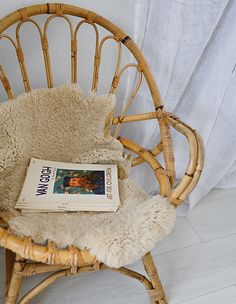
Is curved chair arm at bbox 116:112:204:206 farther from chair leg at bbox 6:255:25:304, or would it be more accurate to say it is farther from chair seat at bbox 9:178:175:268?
chair leg at bbox 6:255:25:304

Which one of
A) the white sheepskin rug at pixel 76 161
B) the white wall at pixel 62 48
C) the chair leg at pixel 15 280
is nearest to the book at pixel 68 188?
the white sheepskin rug at pixel 76 161

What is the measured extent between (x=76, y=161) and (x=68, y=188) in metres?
0.13

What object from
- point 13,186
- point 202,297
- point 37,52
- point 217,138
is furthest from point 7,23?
point 202,297

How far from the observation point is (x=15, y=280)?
933 millimetres

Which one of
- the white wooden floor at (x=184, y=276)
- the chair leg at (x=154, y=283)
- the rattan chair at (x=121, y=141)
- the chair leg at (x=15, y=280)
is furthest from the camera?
the white wooden floor at (x=184, y=276)

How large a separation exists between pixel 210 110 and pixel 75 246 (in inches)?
29.9

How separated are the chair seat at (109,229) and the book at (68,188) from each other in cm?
2

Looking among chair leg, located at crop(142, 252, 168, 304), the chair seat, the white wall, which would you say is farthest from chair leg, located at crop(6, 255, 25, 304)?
the white wall

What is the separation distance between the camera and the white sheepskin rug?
80 cm

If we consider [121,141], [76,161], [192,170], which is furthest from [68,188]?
[192,170]

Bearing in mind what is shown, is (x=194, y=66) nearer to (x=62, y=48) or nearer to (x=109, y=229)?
(x=62, y=48)

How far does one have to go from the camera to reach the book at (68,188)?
0.94 meters

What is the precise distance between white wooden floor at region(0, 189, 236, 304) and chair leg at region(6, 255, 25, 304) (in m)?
0.17

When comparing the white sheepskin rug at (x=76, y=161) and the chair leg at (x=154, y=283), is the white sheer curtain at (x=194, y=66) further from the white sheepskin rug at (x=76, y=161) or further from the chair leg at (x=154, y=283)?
the chair leg at (x=154, y=283)
